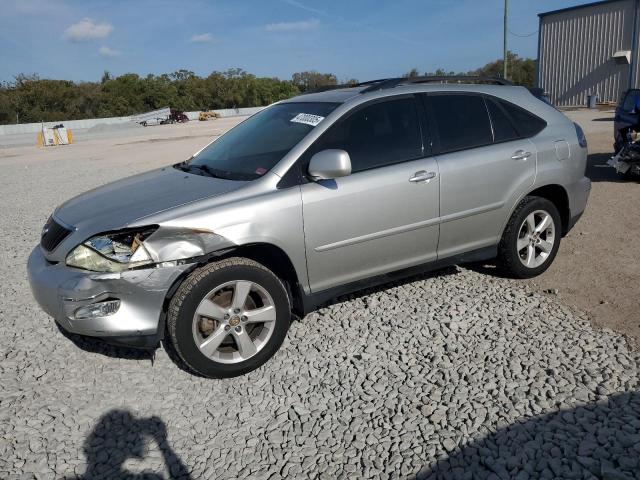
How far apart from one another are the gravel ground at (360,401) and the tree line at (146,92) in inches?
2097

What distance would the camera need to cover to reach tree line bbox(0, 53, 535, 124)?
65938mm

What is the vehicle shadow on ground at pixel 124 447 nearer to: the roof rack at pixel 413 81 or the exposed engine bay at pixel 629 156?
the roof rack at pixel 413 81

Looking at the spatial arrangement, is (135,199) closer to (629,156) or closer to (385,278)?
(385,278)

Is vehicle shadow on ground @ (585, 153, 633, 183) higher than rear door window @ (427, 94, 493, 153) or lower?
lower

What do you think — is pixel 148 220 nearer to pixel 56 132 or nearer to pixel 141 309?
pixel 141 309

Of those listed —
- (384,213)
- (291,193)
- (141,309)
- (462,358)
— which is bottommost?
(462,358)

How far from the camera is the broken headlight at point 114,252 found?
323 cm

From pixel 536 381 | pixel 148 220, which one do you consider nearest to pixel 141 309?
pixel 148 220

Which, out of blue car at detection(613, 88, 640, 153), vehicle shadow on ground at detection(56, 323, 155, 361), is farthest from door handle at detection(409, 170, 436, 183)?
blue car at detection(613, 88, 640, 153)

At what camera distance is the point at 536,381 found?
3.26 meters

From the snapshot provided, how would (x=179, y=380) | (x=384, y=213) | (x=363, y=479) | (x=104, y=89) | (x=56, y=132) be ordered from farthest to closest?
1. (x=104, y=89)
2. (x=56, y=132)
3. (x=384, y=213)
4. (x=179, y=380)
5. (x=363, y=479)

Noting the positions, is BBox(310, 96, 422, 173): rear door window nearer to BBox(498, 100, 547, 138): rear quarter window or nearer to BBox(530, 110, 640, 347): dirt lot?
BBox(498, 100, 547, 138): rear quarter window

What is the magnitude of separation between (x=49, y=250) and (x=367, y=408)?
92.2 inches

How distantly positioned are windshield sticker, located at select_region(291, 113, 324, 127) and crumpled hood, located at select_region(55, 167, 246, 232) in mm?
768
